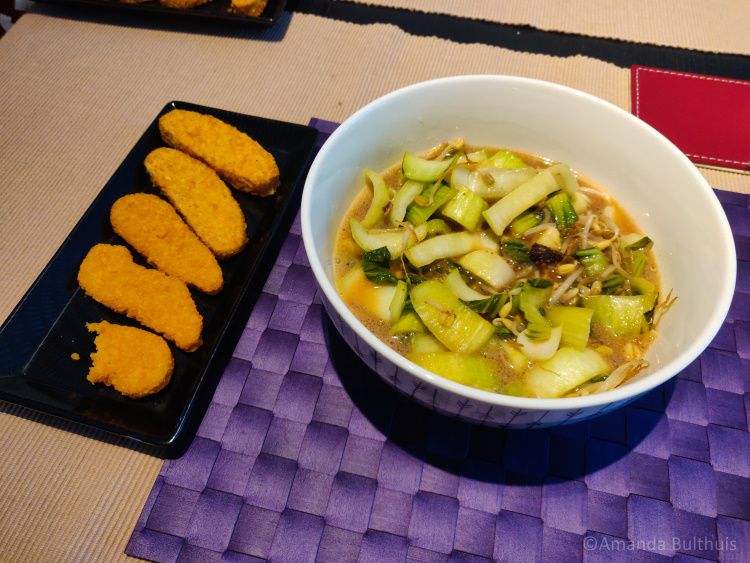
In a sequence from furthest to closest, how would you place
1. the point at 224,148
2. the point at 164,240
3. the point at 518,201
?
the point at 224,148 < the point at 164,240 < the point at 518,201

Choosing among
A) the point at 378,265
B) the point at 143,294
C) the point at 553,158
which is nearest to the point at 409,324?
the point at 378,265

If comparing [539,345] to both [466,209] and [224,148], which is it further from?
[224,148]

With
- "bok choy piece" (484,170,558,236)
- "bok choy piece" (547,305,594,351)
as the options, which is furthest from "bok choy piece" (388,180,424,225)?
"bok choy piece" (547,305,594,351)

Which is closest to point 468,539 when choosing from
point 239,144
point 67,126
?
point 239,144

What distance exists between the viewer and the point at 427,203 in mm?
1154

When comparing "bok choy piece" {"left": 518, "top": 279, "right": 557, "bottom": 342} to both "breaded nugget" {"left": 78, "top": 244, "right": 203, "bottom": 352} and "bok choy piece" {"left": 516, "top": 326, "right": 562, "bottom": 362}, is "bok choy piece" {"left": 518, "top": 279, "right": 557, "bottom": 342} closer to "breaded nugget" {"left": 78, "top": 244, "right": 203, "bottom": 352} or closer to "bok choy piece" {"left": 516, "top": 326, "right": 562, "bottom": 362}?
"bok choy piece" {"left": 516, "top": 326, "right": 562, "bottom": 362}

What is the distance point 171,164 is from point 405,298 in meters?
0.89

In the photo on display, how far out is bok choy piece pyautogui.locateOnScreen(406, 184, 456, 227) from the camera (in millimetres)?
1134

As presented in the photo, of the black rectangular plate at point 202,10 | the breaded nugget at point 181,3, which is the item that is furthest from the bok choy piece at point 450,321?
the breaded nugget at point 181,3

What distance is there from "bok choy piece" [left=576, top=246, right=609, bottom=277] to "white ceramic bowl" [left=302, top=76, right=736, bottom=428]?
124 millimetres

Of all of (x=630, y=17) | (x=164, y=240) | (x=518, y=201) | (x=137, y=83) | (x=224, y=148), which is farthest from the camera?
(x=630, y=17)

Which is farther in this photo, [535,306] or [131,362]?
[131,362]

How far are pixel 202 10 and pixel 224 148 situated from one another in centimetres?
70

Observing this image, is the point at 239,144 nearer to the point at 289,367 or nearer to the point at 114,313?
the point at 114,313
